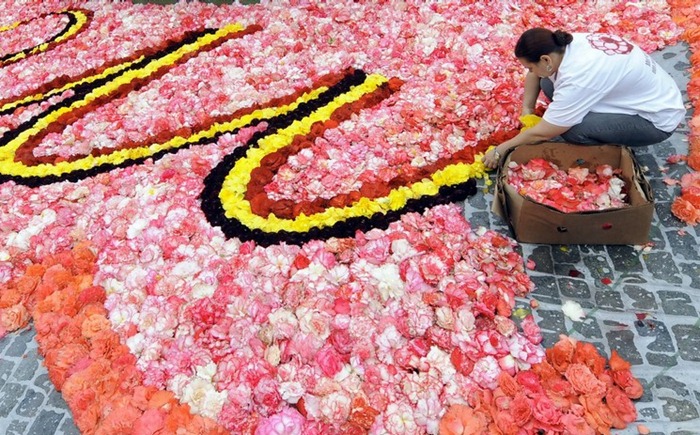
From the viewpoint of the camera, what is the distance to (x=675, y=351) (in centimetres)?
273

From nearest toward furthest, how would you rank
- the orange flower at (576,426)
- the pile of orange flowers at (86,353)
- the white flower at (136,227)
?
1. the orange flower at (576,426)
2. the pile of orange flowers at (86,353)
3. the white flower at (136,227)

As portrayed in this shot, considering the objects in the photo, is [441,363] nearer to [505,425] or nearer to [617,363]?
[505,425]

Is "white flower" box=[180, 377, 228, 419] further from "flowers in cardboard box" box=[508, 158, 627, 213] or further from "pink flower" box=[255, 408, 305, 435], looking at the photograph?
"flowers in cardboard box" box=[508, 158, 627, 213]

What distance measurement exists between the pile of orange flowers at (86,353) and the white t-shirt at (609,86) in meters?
2.67

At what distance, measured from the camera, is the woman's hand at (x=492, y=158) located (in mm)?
3703

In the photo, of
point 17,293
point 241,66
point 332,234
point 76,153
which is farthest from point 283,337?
point 241,66

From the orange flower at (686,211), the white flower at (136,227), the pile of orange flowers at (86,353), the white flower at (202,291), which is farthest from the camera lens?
the white flower at (136,227)

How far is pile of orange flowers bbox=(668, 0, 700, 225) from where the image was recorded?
3.39 m

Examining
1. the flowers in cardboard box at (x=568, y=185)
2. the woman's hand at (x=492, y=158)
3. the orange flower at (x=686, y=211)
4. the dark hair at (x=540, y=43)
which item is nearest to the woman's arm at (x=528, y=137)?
the woman's hand at (x=492, y=158)

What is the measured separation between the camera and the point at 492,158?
3.75 meters

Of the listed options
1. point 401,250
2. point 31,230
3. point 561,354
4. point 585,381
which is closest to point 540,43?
point 401,250

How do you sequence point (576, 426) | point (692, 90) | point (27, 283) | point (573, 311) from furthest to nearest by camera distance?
point (692, 90) < point (27, 283) < point (573, 311) < point (576, 426)

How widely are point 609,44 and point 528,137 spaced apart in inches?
28.3

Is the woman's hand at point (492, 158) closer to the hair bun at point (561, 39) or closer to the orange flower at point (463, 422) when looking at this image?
the hair bun at point (561, 39)
